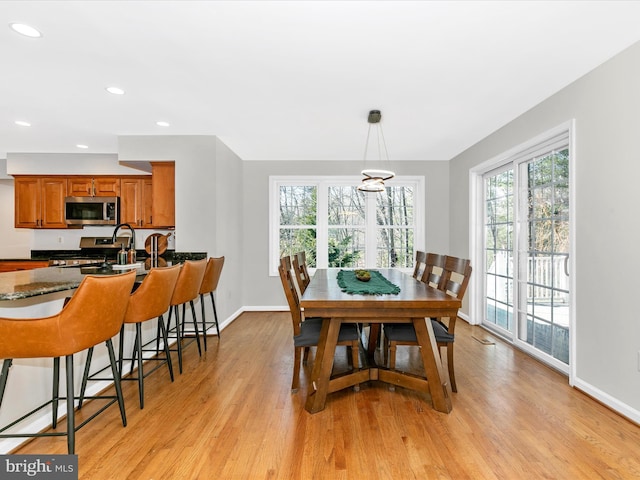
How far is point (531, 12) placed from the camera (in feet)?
6.16

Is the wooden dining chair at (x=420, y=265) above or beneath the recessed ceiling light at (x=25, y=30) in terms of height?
beneath

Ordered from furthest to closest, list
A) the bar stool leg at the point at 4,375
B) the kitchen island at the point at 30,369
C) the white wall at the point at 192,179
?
1. the white wall at the point at 192,179
2. the kitchen island at the point at 30,369
3. the bar stool leg at the point at 4,375

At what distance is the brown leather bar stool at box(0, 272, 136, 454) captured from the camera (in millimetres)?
1591

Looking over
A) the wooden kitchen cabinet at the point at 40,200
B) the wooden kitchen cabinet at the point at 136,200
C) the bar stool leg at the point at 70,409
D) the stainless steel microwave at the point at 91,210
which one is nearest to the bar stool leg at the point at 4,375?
the bar stool leg at the point at 70,409

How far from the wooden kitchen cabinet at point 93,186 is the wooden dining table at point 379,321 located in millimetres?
4322

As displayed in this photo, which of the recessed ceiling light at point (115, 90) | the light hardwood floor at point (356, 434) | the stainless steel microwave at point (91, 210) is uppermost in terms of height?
the recessed ceiling light at point (115, 90)

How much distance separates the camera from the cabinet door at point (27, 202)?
5078 mm

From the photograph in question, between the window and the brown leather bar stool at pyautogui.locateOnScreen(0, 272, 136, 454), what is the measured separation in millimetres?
3725

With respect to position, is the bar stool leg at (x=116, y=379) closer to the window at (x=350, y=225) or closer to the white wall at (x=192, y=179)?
the white wall at (x=192, y=179)

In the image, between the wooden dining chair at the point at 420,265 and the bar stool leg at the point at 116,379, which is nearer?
the bar stool leg at the point at 116,379

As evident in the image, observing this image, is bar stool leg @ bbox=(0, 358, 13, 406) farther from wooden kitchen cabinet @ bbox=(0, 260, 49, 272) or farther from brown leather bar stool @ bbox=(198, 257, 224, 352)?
wooden kitchen cabinet @ bbox=(0, 260, 49, 272)

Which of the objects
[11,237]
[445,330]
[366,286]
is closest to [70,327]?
[366,286]

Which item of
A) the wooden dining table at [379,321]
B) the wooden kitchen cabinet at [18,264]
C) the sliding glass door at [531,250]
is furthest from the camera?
the wooden kitchen cabinet at [18,264]

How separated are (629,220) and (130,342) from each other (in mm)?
4171
